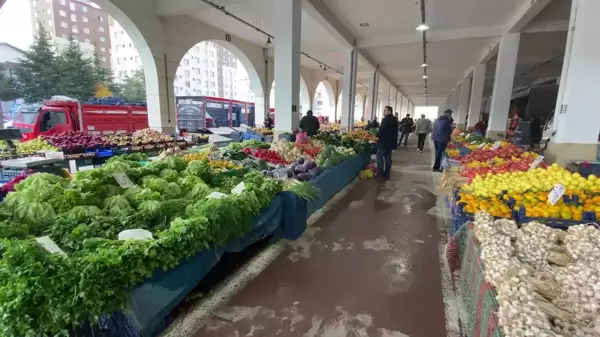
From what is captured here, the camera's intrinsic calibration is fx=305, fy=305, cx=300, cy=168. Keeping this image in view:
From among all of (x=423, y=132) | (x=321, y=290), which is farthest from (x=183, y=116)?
(x=321, y=290)

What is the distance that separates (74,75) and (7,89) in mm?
3871

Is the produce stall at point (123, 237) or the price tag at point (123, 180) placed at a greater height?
the price tag at point (123, 180)

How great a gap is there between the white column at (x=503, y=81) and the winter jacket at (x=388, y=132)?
5.41 m

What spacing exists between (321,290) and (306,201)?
143 centimetres

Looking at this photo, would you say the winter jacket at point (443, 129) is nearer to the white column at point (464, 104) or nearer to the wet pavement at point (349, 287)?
the wet pavement at point (349, 287)

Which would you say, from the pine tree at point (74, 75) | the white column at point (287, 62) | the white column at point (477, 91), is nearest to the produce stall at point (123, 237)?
the white column at point (287, 62)

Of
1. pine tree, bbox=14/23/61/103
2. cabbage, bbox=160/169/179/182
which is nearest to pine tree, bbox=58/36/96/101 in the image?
pine tree, bbox=14/23/61/103

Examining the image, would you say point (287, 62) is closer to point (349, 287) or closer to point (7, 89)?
point (349, 287)

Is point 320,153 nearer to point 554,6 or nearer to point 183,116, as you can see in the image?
point 554,6

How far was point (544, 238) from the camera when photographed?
2.31 metres

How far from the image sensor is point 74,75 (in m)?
21.7

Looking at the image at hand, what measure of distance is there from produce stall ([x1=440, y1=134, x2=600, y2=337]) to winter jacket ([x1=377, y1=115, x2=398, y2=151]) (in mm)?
3198

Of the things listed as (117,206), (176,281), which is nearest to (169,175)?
(117,206)

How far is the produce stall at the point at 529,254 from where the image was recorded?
1440mm
